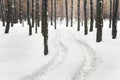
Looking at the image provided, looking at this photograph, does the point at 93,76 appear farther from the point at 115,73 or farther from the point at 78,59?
the point at 78,59

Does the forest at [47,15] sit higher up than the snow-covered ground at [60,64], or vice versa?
the forest at [47,15]

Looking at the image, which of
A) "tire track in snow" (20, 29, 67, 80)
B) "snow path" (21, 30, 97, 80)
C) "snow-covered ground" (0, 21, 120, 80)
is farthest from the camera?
"snow path" (21, 30, 97, 80)

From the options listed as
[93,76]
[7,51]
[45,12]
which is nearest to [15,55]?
[7,51]

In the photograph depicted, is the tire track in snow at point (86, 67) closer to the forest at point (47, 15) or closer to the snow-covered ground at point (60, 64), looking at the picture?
the snow-covered ground at point (60, 64)

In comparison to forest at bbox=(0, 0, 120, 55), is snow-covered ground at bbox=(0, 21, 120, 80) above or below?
below

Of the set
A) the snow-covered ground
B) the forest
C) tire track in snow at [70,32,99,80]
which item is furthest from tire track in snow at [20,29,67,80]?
tire track in snow at [70,32,99,80]

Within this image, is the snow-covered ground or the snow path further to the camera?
the snow path

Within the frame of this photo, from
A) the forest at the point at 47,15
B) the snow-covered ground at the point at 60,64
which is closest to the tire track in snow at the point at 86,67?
the snow-covered ground at the point at 60,64

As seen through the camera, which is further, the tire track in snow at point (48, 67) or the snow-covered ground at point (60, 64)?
the snow-covered ground at point (60, 64)

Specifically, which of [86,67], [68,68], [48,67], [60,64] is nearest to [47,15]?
[60,64]

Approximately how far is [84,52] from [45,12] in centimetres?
497

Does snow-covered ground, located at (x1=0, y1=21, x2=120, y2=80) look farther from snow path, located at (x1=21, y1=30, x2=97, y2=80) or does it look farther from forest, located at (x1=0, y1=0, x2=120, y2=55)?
forest, located at (x1=0, y1=0, x2=120, y2=55)

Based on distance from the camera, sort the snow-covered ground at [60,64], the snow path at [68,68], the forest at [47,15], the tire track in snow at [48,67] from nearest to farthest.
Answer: the tire track in snow at [48,67], the snow-covered ground at [60,64], the snow path at [68,68], the forest at [47,15]

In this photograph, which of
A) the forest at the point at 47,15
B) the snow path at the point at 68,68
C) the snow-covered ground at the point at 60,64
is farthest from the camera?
the forest at the point at 47,15
